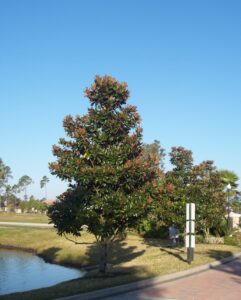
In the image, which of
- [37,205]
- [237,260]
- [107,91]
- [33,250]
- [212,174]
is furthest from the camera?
[37,205]

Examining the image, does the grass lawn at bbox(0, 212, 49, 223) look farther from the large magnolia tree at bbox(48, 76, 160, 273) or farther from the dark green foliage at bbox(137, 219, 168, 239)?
the large magnolia tree at bbox(48, 76, 160, 273)

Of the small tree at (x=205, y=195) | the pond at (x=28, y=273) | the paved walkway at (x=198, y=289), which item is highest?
the small tree at (x=205, y=195)

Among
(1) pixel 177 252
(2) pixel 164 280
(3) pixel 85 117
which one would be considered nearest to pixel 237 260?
(1) pixel 177 252

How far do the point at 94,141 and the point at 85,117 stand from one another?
35.4 inches

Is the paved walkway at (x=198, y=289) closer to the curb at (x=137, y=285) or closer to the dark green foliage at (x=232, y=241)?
the curb at (x=137, y=285)

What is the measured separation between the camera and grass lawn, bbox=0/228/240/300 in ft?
39.7

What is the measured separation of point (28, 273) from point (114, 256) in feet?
15.3

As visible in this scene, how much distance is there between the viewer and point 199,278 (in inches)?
546

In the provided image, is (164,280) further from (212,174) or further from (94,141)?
(212,174)

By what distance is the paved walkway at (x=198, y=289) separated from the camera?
11.0m

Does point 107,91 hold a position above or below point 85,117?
above

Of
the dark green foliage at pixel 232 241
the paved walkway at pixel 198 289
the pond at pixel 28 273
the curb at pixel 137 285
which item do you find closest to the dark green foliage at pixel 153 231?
the dark green foliage at pixel 232 241

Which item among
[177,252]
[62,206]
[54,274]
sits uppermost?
[62,206]

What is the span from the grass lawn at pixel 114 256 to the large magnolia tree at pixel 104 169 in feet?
5.53
